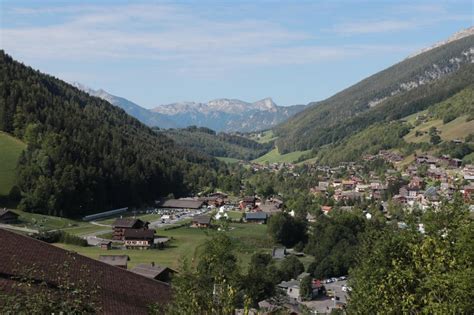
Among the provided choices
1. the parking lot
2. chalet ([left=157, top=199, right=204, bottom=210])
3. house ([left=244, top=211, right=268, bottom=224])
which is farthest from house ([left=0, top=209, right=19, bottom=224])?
the parking lot

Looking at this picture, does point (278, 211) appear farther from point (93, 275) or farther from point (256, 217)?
point (93, 275)

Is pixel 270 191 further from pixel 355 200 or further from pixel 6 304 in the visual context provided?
pixel 6 304

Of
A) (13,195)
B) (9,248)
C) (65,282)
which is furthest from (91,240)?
(65,282)

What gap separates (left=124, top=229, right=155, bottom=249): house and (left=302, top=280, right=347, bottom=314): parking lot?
25050 mm

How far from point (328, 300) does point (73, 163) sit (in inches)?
2896

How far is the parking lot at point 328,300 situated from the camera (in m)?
50.7

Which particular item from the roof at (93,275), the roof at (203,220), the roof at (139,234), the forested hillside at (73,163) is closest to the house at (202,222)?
the roof at (203,220)

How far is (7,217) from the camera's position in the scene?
81875mm

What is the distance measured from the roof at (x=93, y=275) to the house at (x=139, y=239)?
56981 mm

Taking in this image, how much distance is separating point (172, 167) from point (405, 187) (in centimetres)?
5639

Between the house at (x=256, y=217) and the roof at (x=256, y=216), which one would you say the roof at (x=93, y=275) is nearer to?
the house at (x=256, y=217)

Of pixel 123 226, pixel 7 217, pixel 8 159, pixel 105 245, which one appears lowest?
pixel 105 245

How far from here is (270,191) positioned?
140375 millimetres

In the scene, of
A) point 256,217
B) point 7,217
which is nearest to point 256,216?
point 256,217
